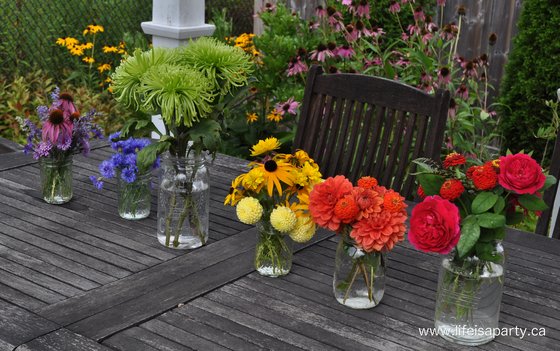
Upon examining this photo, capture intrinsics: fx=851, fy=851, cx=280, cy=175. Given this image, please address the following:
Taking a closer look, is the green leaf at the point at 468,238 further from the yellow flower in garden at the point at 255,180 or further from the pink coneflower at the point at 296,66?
the pink coneflower at the point at 296,66

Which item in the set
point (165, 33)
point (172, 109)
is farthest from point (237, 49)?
point (165, 33)

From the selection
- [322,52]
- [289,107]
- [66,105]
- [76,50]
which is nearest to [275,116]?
[289,107]

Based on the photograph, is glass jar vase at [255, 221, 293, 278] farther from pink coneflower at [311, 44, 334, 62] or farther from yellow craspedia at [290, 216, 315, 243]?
pink coneflower at [311, 44, 334, 62]

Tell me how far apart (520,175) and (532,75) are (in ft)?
10.1

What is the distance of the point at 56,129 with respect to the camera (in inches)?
83.1

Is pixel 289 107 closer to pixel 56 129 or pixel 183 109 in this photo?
pixel 56 129

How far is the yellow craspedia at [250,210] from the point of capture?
1.76 m

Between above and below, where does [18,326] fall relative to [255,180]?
below

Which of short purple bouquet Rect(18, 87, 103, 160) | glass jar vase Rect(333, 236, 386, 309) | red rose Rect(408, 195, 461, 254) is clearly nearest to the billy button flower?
red rose Rect(408, 195, 461, 254)

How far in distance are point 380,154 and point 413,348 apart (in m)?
1.02

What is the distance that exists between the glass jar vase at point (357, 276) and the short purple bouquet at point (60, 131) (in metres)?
0.83

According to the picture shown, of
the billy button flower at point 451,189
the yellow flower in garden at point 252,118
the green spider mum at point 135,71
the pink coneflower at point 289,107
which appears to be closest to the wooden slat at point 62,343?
the green spider mum at point 135,71

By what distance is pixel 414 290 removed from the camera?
70.7 inches

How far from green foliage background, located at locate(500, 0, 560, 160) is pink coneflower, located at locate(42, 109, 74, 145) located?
2737mm
